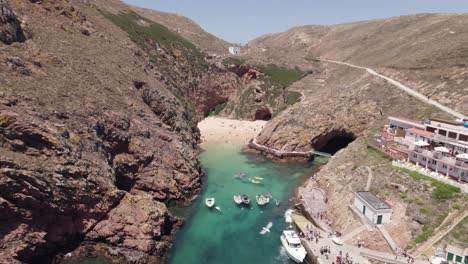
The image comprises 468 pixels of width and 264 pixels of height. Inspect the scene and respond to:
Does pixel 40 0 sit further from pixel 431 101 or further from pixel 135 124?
pixel 431 101

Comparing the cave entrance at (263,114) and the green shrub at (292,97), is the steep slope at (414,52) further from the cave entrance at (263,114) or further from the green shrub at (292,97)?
the cave entrance at (263,114)

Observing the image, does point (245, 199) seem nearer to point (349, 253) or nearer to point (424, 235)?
point (349, 253)

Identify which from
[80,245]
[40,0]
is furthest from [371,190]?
[40,0]

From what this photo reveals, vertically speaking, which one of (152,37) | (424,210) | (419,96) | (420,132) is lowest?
(424,210)

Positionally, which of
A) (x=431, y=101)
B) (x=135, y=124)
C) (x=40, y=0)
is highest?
(x=40, y=0)

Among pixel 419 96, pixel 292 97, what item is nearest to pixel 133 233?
pixel 419 96

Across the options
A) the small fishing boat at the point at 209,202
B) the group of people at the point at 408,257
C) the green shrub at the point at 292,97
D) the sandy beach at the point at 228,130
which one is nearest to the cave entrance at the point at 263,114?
the sandy beach at the point at 228,130
